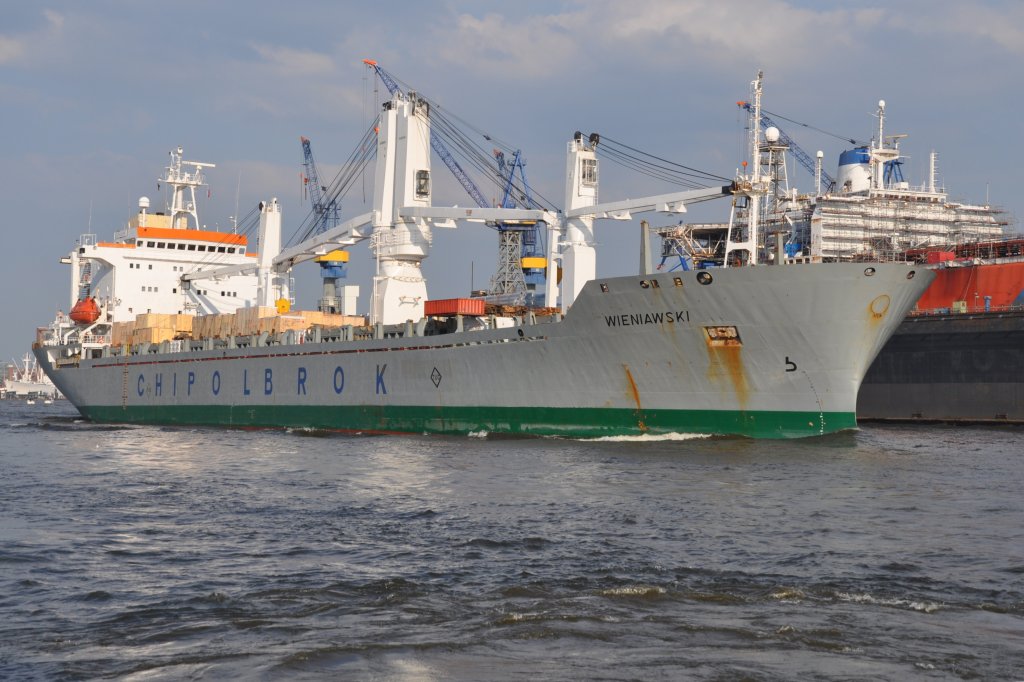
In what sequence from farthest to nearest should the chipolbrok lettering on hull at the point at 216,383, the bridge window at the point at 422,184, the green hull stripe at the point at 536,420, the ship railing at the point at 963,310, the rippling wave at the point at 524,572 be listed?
the ship railing at the point at 963,310 < the bridge window at the point at 422,184 < the chipolbrok lettering on hull at the point at 216,383 < the green hull stripe at the point at 536,420 < the rippling wave at the point at 524,572

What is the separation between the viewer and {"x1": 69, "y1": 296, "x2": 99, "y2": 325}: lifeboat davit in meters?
50.5

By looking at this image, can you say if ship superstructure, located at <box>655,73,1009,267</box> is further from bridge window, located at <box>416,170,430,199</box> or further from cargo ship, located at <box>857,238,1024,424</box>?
bridge window, located at <box>416,170,430,199</box>

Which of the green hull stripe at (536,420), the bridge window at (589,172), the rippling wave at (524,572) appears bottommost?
the rippling wave at (524,572)

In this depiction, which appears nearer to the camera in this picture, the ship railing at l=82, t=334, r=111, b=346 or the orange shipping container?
the orange shipping container

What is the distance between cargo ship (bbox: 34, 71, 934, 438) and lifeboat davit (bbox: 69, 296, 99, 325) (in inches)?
2.8

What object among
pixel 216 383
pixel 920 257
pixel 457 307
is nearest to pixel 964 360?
pixel 920 257

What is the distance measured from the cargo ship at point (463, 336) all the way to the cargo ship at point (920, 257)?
2655 mm

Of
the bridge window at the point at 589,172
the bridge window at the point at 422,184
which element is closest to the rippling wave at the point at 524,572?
the bridge window at the point at 589,172

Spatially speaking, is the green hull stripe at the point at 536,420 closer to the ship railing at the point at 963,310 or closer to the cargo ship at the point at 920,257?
the cargo ship at the point at 920,257

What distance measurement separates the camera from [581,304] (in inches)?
1080

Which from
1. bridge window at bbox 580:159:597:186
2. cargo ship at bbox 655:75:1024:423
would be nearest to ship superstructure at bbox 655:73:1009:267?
cargo ship at bbox 655:75:1024:423

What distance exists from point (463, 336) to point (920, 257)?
34.6 metres

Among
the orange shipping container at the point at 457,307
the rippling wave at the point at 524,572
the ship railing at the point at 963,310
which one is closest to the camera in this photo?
the rippling wave at the point at 524,572

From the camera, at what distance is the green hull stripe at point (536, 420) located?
25.4 meters
